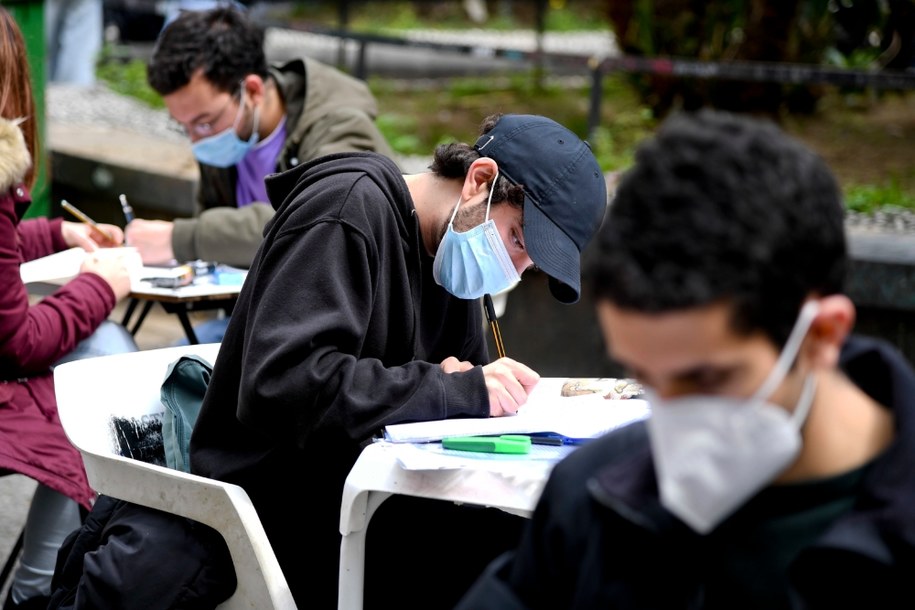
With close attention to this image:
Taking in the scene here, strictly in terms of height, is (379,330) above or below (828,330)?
below

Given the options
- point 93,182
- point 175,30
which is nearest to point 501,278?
point 175,30

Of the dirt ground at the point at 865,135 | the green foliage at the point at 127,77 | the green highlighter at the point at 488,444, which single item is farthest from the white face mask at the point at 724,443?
the green foliage at the point at 127,77

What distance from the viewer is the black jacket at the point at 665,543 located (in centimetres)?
135

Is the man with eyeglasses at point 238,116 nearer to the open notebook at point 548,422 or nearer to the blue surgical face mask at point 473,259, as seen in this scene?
the blue surgical face mask at point 473,259

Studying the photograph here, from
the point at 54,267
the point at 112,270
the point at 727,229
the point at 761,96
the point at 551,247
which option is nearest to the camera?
the point at 727,229

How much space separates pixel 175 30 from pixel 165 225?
2.15 feet

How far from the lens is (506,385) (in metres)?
2.32

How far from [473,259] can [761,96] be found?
4.45m

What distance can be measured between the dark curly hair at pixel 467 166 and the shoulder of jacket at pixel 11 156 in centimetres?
105

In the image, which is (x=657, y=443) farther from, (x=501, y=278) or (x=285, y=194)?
(x=285, y=194)

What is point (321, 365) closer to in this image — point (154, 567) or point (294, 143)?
point (154, 567)

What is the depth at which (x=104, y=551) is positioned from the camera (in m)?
2.25

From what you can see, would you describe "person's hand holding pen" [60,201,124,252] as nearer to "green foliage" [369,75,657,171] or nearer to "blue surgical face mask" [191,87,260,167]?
"blue surgical face mask" [191,87,260,167]

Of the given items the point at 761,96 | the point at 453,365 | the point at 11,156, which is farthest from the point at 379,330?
the point at 761,96
